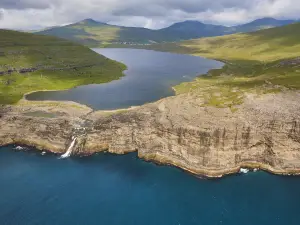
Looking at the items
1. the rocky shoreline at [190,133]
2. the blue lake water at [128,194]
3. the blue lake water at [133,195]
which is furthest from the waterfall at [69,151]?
the blue lake water at [133,195]

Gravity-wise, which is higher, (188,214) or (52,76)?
(52,76)

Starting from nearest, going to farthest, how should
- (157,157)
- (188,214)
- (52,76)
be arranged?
(188,214), (157,157), (52,76)

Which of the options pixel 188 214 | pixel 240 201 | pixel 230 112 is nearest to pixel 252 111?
pixel 230 112

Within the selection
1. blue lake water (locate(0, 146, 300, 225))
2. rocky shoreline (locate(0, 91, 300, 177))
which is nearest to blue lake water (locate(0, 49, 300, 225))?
blue lake water (locate(0, 146, 300, 225))

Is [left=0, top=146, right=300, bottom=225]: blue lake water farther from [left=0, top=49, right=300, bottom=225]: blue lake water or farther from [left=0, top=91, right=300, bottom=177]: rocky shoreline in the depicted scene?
[left=0, top=91, right=300, bottom=177]: rocky shoreline

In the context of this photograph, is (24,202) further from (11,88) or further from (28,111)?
(11,88)

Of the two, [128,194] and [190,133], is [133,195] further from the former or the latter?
[190,133]
